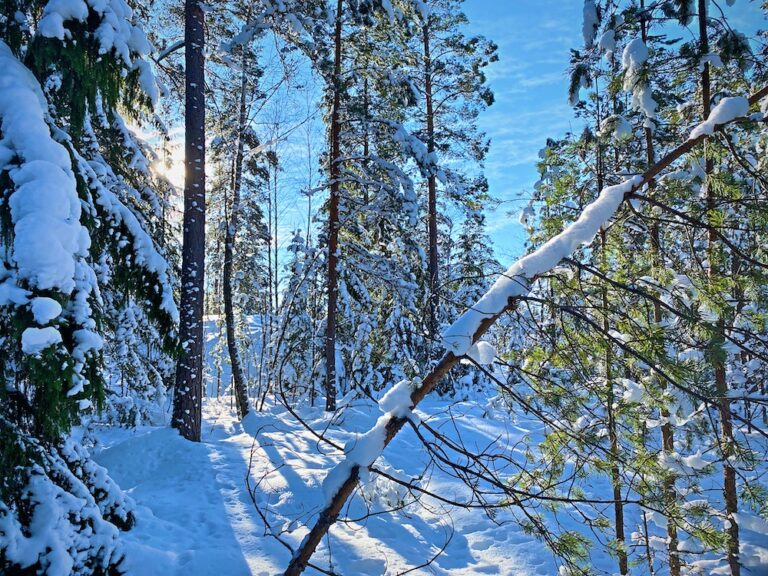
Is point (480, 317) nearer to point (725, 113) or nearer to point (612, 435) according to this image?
point (725, 113)

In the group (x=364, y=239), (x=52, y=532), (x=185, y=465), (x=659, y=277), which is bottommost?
(x=52, y=532)

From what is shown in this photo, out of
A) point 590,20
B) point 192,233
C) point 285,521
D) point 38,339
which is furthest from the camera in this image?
point 192,233

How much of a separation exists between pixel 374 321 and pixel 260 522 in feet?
25.6

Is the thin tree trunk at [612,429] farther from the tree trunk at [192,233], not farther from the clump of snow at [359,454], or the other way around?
the tree trunk at [192,233]

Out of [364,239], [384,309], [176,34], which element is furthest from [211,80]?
[384,309]

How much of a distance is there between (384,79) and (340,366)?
7069 millimetres

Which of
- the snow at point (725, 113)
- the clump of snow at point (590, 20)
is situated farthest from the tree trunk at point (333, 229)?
the snow at point (725, 113)

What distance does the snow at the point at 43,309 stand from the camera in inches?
77.0

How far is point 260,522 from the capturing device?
5.09 m

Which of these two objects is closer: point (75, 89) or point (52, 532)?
point (52, 532)

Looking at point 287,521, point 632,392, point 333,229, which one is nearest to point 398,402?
point 632,392

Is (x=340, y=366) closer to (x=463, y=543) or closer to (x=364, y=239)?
(x=364, y=239)

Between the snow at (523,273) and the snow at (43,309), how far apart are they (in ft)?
5.63

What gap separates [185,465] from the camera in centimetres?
641
